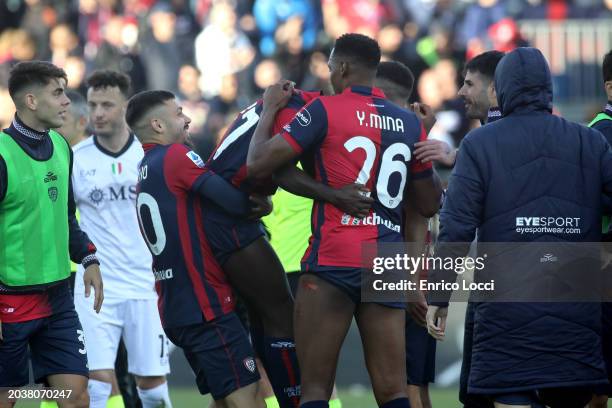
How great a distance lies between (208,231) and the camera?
7914 millimetres

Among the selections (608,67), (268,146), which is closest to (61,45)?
(608,67)

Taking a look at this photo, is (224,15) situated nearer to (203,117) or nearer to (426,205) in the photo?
(203,117)

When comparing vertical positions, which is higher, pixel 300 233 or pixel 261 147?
pixel 261 147

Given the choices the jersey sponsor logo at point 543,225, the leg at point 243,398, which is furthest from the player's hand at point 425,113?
the leg at point 243,398

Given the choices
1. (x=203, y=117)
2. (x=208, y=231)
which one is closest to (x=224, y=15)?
(x=203, y=117)

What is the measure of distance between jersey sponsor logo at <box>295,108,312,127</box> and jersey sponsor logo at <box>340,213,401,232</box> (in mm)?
590

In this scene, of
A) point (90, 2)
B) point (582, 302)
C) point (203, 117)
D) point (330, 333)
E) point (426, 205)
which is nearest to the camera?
point (582, 302)

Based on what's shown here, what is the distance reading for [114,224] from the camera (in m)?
9.98

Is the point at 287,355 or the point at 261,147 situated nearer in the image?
the point at 261,147

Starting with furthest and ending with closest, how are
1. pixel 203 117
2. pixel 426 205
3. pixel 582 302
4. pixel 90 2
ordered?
pixel 90 2 < pixel 203 117 < pixel 426 205 < pixel 582 302

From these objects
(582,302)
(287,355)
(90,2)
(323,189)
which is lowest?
(287,355)

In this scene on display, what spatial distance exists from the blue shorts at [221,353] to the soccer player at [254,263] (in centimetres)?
19

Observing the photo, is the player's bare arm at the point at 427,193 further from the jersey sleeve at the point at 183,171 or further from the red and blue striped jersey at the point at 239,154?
the jersey sleeve at the point at 183,171

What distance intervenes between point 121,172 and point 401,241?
133 inches
